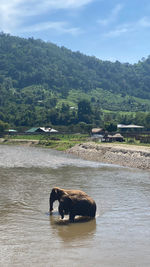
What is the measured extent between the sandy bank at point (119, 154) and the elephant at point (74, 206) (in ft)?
114

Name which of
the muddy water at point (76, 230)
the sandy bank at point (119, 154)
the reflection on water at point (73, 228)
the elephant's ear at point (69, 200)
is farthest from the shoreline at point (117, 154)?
the elephant's ear at point (69, 200)

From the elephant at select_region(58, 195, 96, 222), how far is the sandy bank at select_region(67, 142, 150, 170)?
34.8m

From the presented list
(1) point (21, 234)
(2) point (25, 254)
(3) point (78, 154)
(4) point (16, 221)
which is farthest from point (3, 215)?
(3) point (78, 154)

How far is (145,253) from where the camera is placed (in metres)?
18.0

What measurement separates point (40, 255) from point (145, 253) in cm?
538

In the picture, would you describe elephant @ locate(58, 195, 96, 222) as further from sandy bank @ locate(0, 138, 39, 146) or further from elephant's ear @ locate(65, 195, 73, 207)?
sandy bank @ locate(0, 138, 39, 146)

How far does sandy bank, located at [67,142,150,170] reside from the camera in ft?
206

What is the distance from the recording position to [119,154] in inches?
2842

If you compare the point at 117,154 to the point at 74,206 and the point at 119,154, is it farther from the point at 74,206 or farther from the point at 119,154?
the point at 74,206

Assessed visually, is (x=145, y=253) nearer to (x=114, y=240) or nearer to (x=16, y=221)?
(x=114, y=240)

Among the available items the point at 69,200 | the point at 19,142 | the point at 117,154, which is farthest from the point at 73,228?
the point at 19,142

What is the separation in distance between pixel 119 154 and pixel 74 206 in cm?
4919

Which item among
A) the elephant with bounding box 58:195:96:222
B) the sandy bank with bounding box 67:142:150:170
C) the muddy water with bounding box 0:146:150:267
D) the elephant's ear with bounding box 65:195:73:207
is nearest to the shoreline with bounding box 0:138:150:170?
the sandy bank with bounding box 67:142:150:170

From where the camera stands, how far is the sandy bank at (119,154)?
62.7 meters
